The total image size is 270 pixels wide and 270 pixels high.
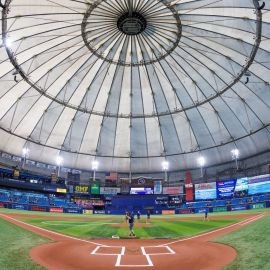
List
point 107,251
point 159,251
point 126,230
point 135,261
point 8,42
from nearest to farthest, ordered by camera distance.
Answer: point 135,261, point 159,251, point 107,251, point 126,230, point 8,42

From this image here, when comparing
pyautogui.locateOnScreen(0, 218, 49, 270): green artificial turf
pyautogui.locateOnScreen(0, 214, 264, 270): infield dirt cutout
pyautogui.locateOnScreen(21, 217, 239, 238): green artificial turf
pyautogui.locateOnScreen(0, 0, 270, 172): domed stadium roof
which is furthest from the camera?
pyautogui.locateOnScreen(0, 0, 270, 172): domed stadium roof

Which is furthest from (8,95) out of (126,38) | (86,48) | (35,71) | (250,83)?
(250,83)

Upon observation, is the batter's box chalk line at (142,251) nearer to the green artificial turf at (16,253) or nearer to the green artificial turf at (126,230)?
the green artificial turf at (16,253)

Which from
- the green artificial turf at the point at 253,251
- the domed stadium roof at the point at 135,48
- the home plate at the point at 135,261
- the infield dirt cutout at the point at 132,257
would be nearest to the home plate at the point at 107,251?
the infield dirt cutout at the point at 132,257

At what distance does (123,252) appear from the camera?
16.6 meters

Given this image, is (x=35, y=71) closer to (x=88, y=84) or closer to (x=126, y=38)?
(x=88, y=84)

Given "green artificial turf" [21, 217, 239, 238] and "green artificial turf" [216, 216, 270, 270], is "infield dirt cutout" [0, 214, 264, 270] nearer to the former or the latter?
"green artificial turf" [216, 216, 270, 270]

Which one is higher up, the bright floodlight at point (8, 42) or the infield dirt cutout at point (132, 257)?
the bright floodlight at point (8, 42)

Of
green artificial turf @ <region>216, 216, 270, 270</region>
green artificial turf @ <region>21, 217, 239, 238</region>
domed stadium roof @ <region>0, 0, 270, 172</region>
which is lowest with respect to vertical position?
green artificial turf @ <region>21, 217, 239, 238</region>

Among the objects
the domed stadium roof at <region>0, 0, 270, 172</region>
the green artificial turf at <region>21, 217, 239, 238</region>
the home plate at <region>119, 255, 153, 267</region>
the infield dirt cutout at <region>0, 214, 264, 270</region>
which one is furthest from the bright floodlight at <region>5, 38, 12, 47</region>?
the home plate at <region>119, 255, 153, 267</region>

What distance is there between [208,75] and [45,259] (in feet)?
130

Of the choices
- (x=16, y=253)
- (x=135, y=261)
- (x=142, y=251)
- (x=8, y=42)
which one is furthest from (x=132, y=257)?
(x=8, y=42)

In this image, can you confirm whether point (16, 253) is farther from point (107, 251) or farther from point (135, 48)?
point (135, 48)

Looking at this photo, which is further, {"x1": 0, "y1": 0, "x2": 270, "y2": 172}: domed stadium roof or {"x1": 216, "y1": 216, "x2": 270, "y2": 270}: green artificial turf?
{"x1": 0, "y1": 0, "x2": 270, "y2": 172}: domed stadium roof
